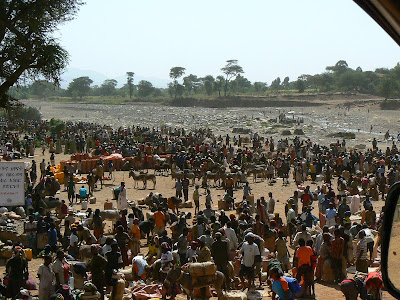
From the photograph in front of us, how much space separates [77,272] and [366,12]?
8.04 meters

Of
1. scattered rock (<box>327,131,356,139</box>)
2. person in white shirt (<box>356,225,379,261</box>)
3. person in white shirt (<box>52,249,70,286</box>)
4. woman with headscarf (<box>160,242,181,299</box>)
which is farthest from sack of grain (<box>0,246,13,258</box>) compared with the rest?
scattered rock (<box>327,131,356,139</box>)

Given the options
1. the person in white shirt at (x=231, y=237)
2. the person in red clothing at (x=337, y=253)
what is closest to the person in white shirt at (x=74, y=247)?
the person in white shirt at (x=231, y=237)

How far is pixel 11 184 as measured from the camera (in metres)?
12.2

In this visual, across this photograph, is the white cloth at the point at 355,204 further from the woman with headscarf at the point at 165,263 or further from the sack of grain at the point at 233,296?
the woman with headscarf at the point at 165,263

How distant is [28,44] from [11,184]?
12.8ft

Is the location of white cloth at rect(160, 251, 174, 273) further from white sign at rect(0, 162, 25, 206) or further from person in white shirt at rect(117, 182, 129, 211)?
person in white shirt at rect(117, 182, 129, 211)

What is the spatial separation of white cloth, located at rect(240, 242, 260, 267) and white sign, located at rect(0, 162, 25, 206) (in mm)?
5937

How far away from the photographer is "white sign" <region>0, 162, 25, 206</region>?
12180mm

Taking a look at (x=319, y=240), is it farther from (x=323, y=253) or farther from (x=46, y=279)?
(x=46, y=279)

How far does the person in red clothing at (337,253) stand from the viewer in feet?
30.3

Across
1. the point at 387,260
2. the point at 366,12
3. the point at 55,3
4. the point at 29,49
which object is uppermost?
the point at 55,3

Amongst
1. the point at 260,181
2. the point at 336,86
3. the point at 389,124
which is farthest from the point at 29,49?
the point at 336,86

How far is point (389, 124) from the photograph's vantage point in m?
50.9

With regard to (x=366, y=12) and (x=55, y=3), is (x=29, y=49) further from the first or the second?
(x=366, y=12)
